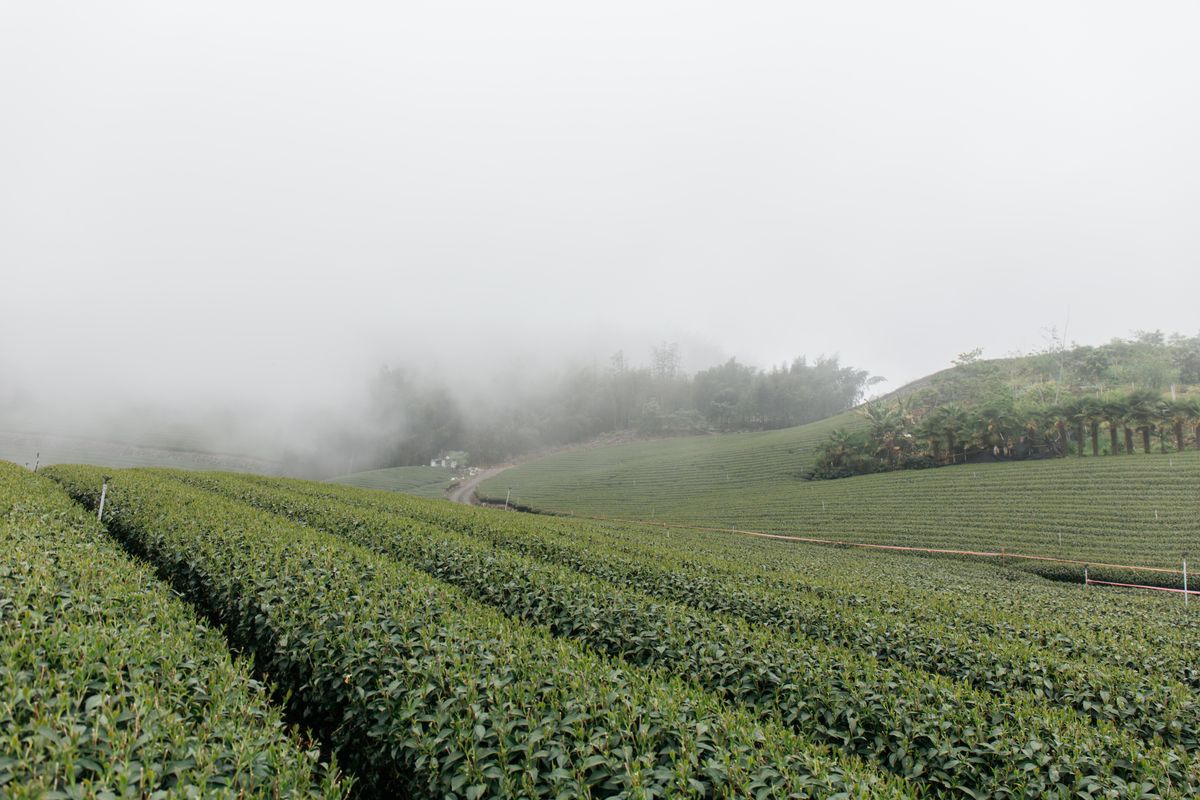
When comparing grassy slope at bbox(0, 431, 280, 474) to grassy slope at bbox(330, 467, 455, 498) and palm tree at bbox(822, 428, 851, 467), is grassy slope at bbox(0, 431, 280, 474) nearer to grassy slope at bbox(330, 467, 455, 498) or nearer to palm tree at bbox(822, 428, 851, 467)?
grassy slope at bbox(330, 467, 455, 498)

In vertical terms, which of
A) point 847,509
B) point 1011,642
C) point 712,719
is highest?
point 712,719

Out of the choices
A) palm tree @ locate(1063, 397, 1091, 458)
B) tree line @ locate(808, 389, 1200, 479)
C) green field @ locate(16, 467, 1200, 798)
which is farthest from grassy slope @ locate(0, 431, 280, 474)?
palm tree @ locate(1063, 397, 1091, 458)

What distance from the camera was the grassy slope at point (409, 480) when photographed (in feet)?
174

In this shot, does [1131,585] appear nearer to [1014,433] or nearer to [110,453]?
[1014,433]

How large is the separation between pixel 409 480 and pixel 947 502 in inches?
1919

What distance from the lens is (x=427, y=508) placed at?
561 inches

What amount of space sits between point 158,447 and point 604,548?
81.2 m

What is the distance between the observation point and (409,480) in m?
58.2

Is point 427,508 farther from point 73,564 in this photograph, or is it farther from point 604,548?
point 73,564

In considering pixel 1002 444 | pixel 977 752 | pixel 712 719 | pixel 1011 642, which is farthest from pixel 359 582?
pixel 1002 444

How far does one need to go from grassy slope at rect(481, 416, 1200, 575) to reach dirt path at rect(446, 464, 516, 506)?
336 centimetres

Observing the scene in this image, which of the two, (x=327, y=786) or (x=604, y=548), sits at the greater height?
(x=327, y=786)

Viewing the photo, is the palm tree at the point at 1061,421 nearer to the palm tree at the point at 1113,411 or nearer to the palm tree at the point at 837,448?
the palm tree at the point at 1113,411

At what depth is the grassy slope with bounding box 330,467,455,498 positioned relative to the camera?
5303 cm
